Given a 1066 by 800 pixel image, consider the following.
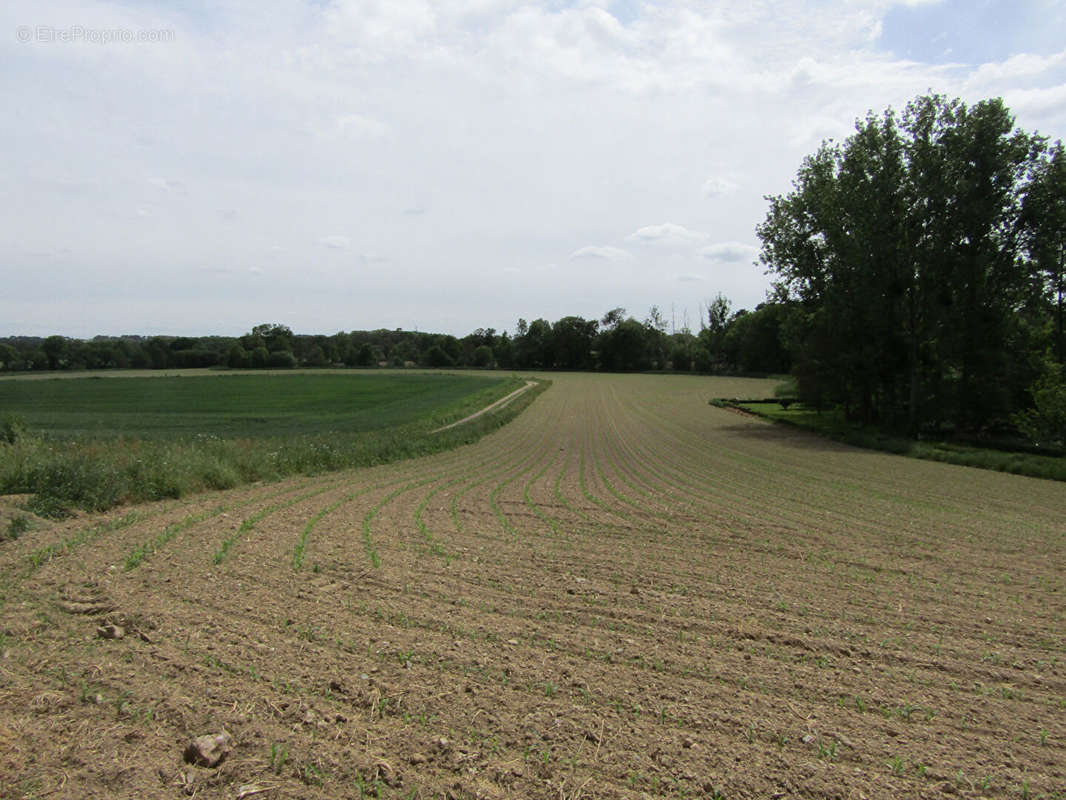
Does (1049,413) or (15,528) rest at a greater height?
(1049,413)

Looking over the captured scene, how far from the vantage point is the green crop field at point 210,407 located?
31.5m

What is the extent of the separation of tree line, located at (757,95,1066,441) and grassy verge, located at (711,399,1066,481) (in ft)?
9.60

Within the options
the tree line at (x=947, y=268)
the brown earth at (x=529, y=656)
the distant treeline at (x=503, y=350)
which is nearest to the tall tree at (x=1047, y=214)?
the tree line at (x=947, y=268)

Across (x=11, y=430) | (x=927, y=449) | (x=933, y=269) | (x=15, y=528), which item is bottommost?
(x=927, y=449)

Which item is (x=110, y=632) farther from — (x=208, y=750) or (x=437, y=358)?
(x=437, y=358)

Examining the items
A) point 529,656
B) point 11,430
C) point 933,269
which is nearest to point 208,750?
point 529,656

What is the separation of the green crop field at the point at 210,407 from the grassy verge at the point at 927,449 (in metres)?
21.8

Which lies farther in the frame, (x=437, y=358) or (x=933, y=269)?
(x=437, y=358)

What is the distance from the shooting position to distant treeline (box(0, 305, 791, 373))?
10131 centimetres

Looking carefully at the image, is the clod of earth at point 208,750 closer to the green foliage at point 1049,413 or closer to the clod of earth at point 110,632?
the clod of earth at point 110,632

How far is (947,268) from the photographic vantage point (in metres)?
31.8

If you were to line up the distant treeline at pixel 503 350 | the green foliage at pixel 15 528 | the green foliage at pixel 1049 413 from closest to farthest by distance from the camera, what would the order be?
1. the green foliage at pixel 15 528
2. the green foliage at pixel 1049 413
3. the distant treeline at pixel 503 350

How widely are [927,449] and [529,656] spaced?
1019 inches

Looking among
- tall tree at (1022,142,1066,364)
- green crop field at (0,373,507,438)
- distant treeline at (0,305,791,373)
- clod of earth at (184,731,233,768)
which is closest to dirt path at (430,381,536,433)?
green crop field at (0,373,507,438)
